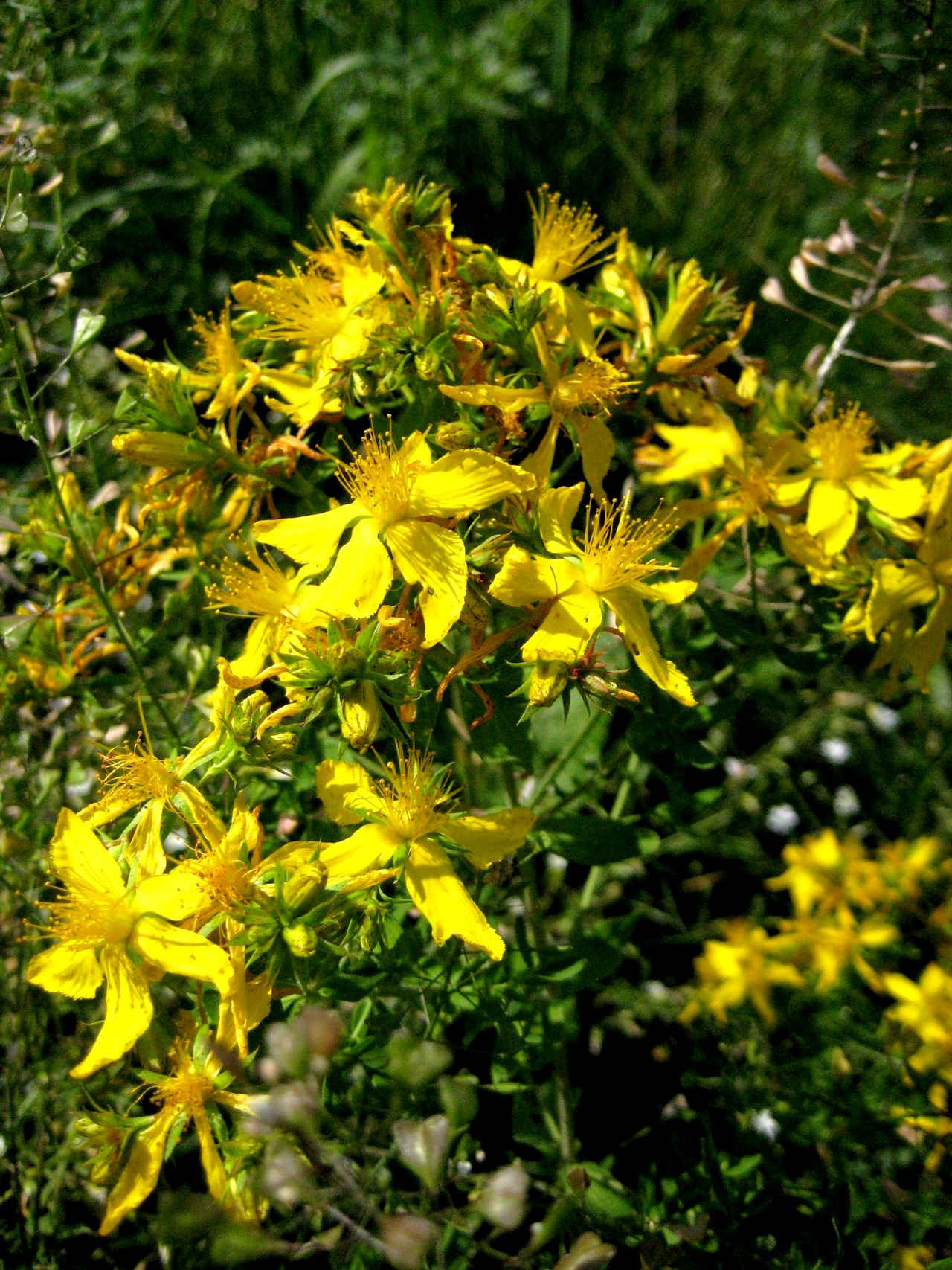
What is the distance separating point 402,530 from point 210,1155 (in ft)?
2.47

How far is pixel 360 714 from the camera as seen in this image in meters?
1.06

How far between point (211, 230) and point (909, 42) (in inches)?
74.4

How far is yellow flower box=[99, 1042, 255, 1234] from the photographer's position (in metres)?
1.10

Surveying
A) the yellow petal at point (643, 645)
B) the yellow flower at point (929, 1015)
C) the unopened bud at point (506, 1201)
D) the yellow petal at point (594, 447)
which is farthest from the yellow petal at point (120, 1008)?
the yellow flower at point (929, 1015)

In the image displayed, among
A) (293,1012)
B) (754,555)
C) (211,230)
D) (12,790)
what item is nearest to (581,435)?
(754,555)

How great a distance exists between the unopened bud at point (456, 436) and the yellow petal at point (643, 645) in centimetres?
25

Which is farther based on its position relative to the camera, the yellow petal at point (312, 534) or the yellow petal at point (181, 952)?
the yellow petal at point (312, 534)

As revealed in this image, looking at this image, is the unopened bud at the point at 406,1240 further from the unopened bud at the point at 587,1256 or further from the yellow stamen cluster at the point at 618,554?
the yellow stamen cluster at the point at 618,554

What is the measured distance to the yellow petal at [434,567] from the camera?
1.08 meters

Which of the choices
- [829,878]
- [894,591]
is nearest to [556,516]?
[894,591]

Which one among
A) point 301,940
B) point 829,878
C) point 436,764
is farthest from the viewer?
point 829,878

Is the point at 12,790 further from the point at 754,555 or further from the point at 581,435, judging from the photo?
the point at 754,555

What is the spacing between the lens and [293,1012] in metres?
1.20

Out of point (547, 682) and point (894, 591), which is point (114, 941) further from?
point (894, 591)
